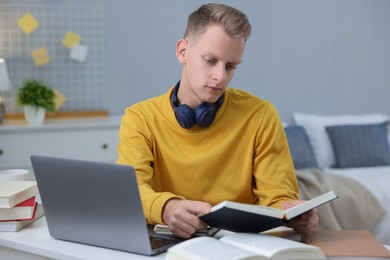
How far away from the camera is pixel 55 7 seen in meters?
3.80

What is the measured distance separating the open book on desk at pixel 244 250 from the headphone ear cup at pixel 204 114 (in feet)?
1.43

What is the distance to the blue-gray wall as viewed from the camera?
3947 millimetres

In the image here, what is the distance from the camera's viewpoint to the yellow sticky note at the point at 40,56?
3.76m

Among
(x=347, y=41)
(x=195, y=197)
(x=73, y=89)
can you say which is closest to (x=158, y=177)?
(x=195, y=197)

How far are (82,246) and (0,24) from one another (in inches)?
97.3

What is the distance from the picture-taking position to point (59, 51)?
3.83 m

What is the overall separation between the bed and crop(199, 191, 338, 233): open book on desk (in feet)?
5.61

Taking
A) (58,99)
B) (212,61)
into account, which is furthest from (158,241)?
(58,99)

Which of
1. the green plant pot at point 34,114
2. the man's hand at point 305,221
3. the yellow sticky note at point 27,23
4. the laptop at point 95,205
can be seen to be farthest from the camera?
the yellow sticky note at point 27,23

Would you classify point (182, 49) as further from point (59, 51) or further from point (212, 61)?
point (59, 51)

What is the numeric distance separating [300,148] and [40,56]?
155 cm

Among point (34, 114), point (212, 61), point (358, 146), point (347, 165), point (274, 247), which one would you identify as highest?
point (212, 61)

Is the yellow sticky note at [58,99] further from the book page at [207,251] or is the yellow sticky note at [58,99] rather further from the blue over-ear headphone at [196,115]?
the book page at [207,251]

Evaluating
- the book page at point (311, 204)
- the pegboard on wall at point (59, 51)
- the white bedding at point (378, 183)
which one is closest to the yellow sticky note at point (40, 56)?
the pegboard on wall at point (59, 51)
